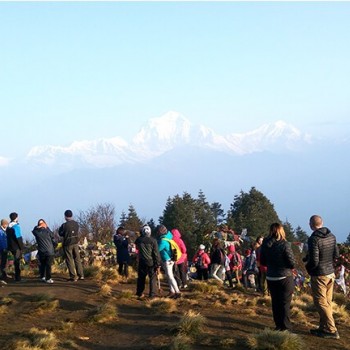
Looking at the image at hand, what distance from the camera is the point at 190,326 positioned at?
9.10 metres

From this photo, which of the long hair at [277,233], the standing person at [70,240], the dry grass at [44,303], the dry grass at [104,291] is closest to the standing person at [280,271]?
the long hair at [277,233]

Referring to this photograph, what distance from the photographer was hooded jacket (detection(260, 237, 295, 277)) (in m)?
8.70

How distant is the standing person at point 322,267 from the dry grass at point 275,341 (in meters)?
0.98

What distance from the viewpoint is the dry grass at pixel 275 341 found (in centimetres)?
805

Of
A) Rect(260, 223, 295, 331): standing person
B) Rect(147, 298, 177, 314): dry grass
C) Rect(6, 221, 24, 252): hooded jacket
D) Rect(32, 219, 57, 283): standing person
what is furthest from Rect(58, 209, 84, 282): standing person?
Rect(260, 223, 295, 331): standing person

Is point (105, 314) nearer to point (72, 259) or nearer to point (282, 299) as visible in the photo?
point (282, 299)

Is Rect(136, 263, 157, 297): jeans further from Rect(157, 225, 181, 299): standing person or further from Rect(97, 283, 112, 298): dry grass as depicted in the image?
Rect(97, 283, 112, 298): dry grass

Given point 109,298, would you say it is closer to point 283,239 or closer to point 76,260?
point 76,260

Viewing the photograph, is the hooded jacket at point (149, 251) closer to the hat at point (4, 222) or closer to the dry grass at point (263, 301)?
the dry grass at point (263, 301)

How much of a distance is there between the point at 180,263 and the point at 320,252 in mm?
5287

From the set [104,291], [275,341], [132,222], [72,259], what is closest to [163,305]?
[104,291]

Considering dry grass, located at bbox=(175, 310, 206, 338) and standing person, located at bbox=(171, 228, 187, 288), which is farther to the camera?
standing person, located at bbox=(171, 228, 187, 288)

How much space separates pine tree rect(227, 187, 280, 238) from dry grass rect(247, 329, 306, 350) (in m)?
40.4

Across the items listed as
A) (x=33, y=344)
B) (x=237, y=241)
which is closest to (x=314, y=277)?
(x=33, y=344)
